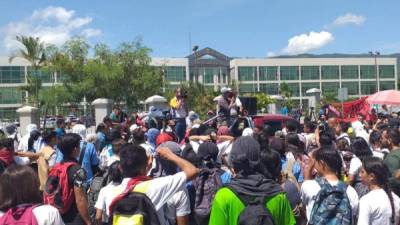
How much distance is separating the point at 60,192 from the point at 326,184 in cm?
241

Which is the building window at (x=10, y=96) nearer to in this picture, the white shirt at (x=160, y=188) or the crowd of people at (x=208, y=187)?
the crowd of people at (x=208, y=187)

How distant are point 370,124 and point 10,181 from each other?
13.5m

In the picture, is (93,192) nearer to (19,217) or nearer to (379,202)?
(19,217)

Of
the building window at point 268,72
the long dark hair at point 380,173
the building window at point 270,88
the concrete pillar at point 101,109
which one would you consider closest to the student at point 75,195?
the long dark hair at point 380,173

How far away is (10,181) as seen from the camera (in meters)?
3.23

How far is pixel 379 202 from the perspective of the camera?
4121 mm

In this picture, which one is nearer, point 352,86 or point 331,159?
point 331,159

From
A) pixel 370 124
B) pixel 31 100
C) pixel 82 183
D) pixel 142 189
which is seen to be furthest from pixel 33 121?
pixel 31 100

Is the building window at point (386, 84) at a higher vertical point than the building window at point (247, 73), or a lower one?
lower

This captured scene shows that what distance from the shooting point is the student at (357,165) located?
17.8 ft

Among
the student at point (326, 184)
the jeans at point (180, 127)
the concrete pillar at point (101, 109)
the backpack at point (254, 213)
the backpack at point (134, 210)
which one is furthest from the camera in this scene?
the concrete pillar at point (101, 109)

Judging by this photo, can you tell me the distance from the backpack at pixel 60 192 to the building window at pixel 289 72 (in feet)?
290

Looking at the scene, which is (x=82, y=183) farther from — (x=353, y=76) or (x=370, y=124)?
(x=353, y=76)

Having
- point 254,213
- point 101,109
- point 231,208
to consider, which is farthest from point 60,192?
point 101,109
